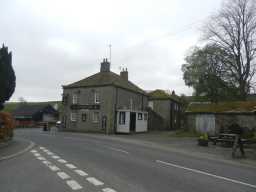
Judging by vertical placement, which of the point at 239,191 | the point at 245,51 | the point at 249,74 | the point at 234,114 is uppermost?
the point at 245,51

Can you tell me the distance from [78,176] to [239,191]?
455 centimetres

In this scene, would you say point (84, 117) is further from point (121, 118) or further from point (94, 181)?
point (94, 181)

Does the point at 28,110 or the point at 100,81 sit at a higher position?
the point at 100,81

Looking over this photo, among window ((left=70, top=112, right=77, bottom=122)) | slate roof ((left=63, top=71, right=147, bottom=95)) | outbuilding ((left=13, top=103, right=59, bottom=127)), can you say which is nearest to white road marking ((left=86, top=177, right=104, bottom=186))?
slate roof ((left=63, top=71, right=147, bottom=95))

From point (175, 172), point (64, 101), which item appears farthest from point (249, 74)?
point (175, 172)

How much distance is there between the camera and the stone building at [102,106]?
3991 centimetres

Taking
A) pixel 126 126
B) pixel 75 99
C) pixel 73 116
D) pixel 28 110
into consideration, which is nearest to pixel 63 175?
pixel 126 126

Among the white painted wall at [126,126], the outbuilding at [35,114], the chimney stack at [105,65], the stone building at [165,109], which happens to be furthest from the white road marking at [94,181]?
the outbuilding at [35,114]

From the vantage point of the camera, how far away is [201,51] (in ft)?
143

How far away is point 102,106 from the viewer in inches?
1592

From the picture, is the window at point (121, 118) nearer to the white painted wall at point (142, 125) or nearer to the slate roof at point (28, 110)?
the white painted wall at point (142, 125)

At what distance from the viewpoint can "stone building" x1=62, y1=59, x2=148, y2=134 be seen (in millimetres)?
39906

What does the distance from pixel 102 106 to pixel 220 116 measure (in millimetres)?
16049

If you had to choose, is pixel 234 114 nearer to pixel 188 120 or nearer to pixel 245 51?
pixel 188 120
